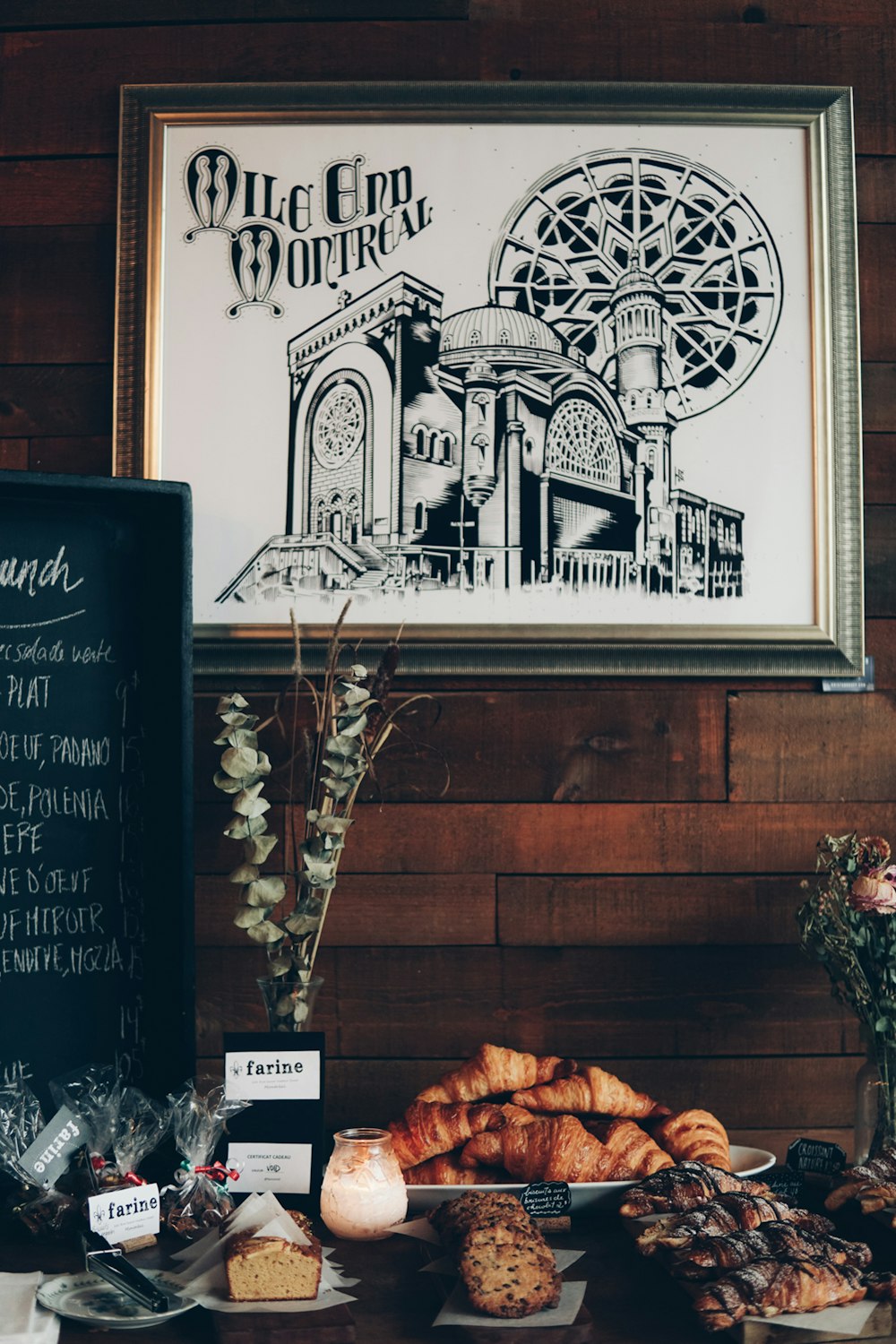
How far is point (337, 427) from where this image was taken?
68.4 inches

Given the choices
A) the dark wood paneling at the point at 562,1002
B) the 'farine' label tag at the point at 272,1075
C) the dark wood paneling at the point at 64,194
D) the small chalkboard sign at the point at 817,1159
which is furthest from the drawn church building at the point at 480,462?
the small chalkboard sign at the point at 817,1159

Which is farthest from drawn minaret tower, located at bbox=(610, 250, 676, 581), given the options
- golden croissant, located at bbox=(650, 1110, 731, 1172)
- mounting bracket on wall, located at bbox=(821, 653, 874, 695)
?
golden croissant, located at bbox=(650, 1110, 731, 1172)

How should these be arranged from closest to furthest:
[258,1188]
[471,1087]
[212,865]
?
[258,1188] → [471,1087] → [212,865]

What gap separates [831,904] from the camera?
1529mm

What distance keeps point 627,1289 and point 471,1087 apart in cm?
35

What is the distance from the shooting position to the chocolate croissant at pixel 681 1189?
4.13 feet

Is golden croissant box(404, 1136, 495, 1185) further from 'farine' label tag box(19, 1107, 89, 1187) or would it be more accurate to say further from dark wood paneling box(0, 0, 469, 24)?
dark wood paneling box(0, 0, 469, 24)

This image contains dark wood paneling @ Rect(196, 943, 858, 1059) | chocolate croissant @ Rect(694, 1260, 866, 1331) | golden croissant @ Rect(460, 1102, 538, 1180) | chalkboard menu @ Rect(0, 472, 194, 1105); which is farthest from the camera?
dark wood paneling @ Rect(196, 943, 858, 1059)

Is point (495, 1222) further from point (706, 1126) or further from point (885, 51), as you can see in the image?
point (885, 51)

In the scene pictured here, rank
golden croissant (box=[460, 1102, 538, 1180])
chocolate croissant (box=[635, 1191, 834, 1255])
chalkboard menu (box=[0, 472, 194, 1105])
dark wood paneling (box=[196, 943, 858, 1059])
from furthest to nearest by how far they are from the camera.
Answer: dark wood paneling (box=[196, 943, 858, 1059]) → chalkboard menu (box=[0, 472, 194, 1105]) → golden croissant (box=[460, 1102, 538, 1180]) → chocolate croissant (box=[635, 1191, 834, 1255])

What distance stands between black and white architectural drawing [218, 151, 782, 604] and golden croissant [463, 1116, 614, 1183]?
79cm

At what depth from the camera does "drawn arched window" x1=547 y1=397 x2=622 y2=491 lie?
174 centimetres

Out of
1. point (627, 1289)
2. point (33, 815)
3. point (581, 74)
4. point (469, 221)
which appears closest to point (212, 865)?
point (33, 815)

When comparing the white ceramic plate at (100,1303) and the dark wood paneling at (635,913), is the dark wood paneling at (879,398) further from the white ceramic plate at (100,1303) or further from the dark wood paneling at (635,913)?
the white ceramic plate at (100,1303)
